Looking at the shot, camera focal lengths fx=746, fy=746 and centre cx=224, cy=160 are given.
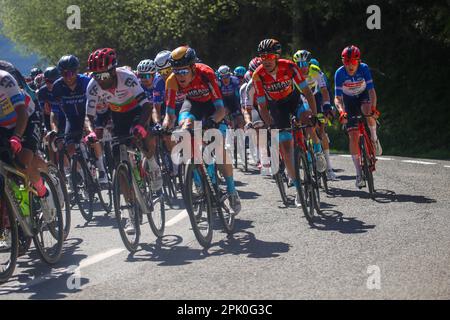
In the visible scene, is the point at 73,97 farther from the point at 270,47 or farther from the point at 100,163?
the point at 270,47

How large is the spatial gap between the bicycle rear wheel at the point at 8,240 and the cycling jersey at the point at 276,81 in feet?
13.5

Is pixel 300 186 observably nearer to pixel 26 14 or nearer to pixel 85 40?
pixel 85 40

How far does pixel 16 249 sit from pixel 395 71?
18.6 metres

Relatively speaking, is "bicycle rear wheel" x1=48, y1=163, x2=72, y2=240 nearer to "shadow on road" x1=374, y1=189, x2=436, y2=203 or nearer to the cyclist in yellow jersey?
"shadow on road" x1=374, y1=189, x2=436, y2=203

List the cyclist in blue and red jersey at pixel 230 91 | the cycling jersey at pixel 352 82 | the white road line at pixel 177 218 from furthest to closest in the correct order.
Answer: the cyclist in blue and red jersey at pixel 230 91 → the cycling jersey at pixel 352 82 → the white road line at pixel 177 218

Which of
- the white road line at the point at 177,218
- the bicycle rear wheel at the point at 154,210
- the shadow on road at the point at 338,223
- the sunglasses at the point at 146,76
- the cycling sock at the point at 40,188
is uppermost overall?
the sunglasses at the point at 146,76

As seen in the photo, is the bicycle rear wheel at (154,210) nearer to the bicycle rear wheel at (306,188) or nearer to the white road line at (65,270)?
the white road line at (65,270)

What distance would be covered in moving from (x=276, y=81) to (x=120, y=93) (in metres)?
2.33

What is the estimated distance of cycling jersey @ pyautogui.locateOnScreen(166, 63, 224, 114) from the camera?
28.9 ft

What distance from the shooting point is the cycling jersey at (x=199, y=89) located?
28.9ft

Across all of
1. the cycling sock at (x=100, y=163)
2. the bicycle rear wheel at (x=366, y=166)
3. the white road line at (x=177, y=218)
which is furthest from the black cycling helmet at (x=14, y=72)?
the bicycle rear wheel at (x=366, y=166)

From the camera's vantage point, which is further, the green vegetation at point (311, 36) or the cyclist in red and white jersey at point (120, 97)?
the green vegetation at point (311, 36)

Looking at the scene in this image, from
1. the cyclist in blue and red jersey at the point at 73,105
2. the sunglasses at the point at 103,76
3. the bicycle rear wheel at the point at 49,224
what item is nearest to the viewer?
the bicycle rear wheel at the point at 49,224
